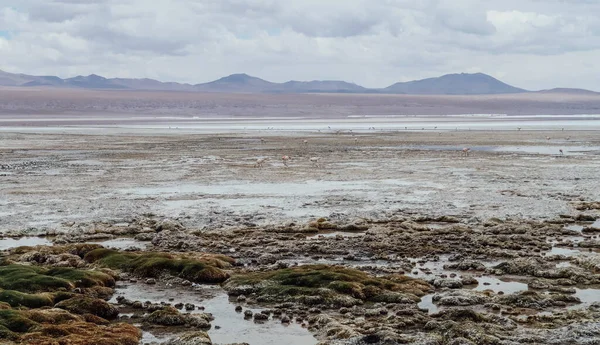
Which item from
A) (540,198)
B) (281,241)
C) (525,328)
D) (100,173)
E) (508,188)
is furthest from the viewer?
(100,173)

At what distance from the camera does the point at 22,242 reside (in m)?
22.2

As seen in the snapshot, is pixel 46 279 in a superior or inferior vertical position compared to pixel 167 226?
superior

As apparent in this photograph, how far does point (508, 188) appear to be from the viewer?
33.4 m

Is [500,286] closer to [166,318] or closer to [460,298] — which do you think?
[460,298]

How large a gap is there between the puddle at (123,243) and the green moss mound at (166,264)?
2.22 metres

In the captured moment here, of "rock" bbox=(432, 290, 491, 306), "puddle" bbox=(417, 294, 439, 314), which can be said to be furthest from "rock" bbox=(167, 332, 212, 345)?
"rock" bbox=(432, 290, 491, 306)

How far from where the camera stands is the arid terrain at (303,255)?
13.7 m

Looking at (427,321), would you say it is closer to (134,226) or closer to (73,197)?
(134,226)

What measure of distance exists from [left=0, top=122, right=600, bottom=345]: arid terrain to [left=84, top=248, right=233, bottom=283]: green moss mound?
45mm

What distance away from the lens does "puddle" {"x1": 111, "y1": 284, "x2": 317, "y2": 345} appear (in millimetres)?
13266

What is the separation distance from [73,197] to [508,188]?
1890 centimetres

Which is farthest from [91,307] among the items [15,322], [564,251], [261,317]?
[564,251]

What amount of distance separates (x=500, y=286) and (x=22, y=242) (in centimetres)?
1386

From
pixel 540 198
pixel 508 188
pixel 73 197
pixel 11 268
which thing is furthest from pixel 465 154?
pixel 11 268
